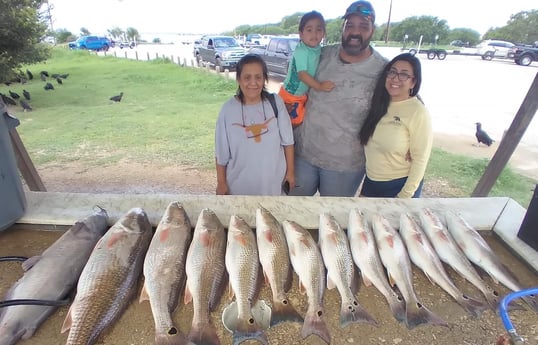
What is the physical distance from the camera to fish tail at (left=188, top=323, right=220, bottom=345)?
4.62 feet

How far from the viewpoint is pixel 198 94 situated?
14562 mm

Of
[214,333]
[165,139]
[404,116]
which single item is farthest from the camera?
[165,139]

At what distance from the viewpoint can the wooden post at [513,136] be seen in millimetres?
3561

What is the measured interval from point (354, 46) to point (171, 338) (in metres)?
2.36

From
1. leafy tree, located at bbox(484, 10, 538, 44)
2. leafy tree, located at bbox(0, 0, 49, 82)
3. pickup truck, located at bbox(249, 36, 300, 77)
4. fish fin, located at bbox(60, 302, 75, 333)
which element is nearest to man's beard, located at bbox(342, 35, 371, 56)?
fish fin, located at bbox(60, 302, 75, 333)

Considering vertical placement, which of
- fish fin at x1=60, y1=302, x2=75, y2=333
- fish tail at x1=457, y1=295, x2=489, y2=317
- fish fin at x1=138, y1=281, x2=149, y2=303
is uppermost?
fish fin at x1=60, y1=302, x2=75, y2=333

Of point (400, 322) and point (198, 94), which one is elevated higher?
point (400, 322)

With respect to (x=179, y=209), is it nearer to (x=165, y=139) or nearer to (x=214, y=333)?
(x=214, y=333)

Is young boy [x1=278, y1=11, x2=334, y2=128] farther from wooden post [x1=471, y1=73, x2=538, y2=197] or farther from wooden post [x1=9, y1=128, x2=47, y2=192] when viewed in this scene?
wooden post [x1=9, y1=128, x2=47, y2=192]

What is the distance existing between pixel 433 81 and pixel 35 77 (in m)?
22.7

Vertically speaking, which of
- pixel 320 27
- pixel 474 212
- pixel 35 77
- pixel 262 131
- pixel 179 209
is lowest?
pixel 35 77

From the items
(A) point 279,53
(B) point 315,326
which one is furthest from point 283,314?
(A) point 279,53

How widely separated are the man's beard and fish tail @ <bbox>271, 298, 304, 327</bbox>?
2.00 m

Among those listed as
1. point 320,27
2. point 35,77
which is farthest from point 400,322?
point 35,77
